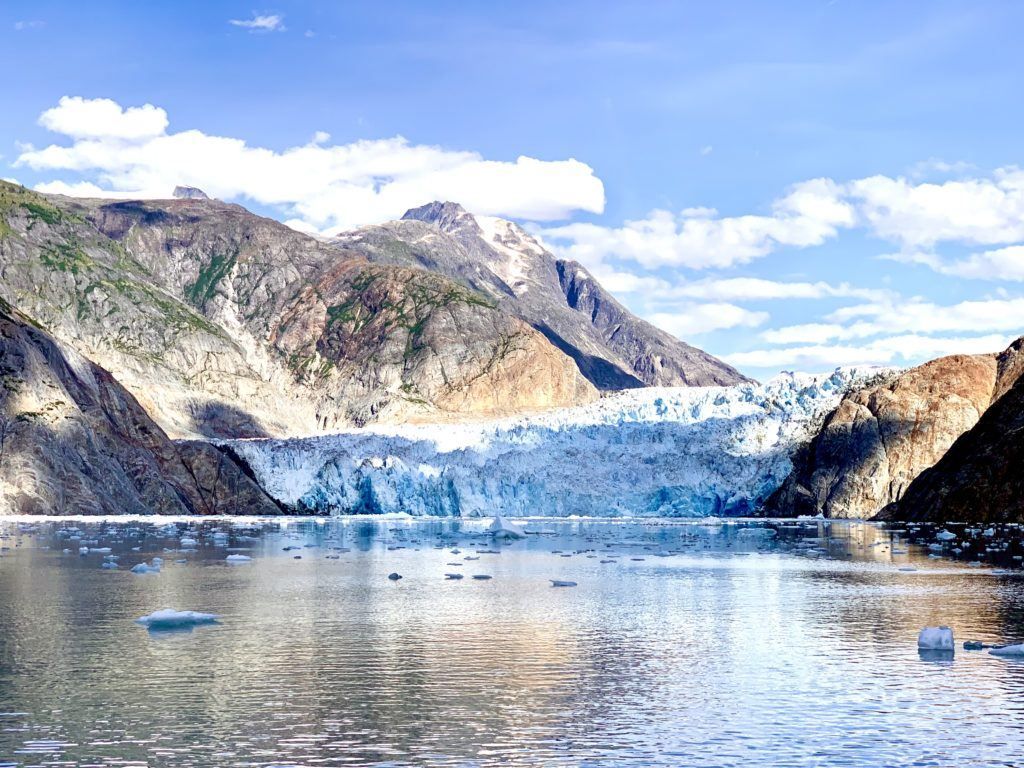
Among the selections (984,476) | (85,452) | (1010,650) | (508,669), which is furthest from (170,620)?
(85,452)

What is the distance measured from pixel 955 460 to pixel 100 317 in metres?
127

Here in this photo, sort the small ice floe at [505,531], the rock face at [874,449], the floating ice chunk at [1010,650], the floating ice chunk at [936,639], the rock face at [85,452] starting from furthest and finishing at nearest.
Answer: the rock face at [874,449] < the rock face at [85,452] < the small ice floe at [505,531] < the floating ice chunk at [936,639] < the floating ice chunk at [1010,650]

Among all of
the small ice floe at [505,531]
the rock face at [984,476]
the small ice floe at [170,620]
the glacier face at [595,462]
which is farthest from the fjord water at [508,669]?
the glacier face at [595,462]

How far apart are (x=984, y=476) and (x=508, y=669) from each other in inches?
2604

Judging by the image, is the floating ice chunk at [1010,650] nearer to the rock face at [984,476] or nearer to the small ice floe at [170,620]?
the small ice floe at [170,620]

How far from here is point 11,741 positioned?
46.2 ft

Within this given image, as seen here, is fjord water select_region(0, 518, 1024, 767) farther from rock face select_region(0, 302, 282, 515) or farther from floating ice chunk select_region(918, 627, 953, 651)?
rock face select_region(0, 302, 282, 515)

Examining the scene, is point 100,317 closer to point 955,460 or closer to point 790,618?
point 955,460

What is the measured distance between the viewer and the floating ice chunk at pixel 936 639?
68.1 ft

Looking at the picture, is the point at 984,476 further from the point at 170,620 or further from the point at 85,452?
the point at 170,620

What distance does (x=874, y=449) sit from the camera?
3824 inches

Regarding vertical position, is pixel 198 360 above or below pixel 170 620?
above

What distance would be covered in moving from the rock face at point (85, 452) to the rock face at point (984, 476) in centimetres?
5479

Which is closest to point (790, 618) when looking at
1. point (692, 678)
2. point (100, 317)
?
point (692, 678)
